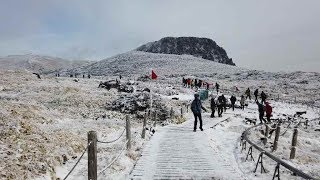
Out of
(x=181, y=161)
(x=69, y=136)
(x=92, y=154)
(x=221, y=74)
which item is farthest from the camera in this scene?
(x=221, y=74)

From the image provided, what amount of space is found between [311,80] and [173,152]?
93818 millimetres

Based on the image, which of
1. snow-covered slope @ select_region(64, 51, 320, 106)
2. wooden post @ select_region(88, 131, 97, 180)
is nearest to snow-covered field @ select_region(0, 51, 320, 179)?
wooden post @ select_region(88, 131, 97, 180)

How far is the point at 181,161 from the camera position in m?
15.8

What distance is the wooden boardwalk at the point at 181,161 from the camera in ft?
45.7

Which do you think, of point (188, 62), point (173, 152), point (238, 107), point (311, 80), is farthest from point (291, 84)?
point (173, 152)

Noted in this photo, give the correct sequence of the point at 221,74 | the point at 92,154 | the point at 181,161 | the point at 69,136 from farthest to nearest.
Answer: the point at 221,74 < the point at 69,136 < the point at 181,161 < the point at 92,154

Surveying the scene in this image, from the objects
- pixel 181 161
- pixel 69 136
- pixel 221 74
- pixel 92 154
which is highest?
pixel 221 74

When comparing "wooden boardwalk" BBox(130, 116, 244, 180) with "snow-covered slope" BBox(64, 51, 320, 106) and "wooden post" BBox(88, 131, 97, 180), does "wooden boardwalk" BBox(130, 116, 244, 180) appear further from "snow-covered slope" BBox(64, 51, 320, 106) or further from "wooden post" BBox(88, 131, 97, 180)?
"snow-covered slope" BBox(64, 51, 320, 106)

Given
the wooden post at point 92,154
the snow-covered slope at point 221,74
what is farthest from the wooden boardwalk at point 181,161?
the snow-covered slope at point 221,74

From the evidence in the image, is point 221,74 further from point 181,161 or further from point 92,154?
point 92,154

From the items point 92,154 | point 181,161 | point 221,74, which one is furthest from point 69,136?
point 221,74

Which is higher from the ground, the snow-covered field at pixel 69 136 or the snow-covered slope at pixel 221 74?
the snow-covered slope at pixel 221 74

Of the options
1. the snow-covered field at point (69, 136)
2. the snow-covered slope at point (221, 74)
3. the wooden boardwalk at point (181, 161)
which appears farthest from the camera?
the snow-covered slope at point (221, 74)

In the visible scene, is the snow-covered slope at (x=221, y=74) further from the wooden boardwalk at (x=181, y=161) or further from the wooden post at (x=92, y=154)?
the wooden post at (x=92, y=154)
